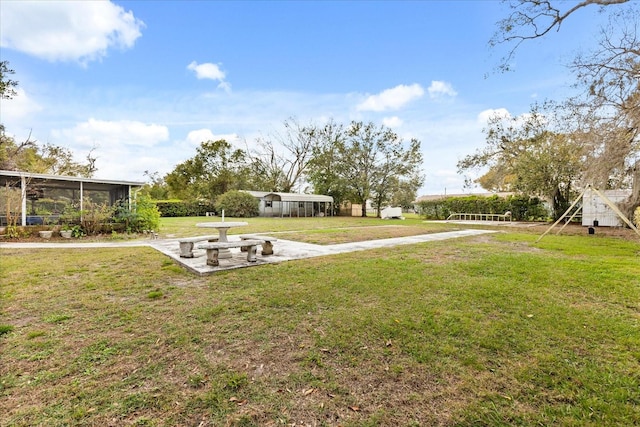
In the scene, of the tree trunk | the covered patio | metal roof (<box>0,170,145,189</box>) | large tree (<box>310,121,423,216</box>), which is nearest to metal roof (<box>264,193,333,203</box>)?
large tree (<box>310,121,423,216</box>)

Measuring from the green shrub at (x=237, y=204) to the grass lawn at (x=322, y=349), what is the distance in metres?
19.1

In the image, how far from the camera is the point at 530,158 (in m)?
15.3

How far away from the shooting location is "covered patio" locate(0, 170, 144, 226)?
32.1 ft

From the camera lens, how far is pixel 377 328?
9.80ft

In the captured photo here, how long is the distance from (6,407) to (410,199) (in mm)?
27613

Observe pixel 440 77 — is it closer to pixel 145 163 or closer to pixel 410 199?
pixel 410 199

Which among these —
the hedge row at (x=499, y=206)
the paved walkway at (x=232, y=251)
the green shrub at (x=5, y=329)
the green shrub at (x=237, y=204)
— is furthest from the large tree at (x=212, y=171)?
the green shrub at (x=5, y=329)

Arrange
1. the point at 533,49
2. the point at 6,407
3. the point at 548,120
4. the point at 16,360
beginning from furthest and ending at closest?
the point at 548,120 < the point at 533,49 < the point at 16,360 < the point at 6,407

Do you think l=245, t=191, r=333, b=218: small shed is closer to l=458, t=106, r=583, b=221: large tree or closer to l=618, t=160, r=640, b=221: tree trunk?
l=458, t=106, r=583, b=221: large tree

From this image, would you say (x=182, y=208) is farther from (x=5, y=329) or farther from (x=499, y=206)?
(x=499, y=206)

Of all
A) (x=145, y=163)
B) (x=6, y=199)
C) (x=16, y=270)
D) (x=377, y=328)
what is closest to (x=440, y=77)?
(x=377, y=328)

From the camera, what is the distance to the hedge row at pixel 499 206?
19.2 meters

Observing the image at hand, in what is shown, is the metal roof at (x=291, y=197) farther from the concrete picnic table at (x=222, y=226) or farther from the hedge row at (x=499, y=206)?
the concrete picnic table at (x=222, y=226)

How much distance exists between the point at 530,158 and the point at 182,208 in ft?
84.9
